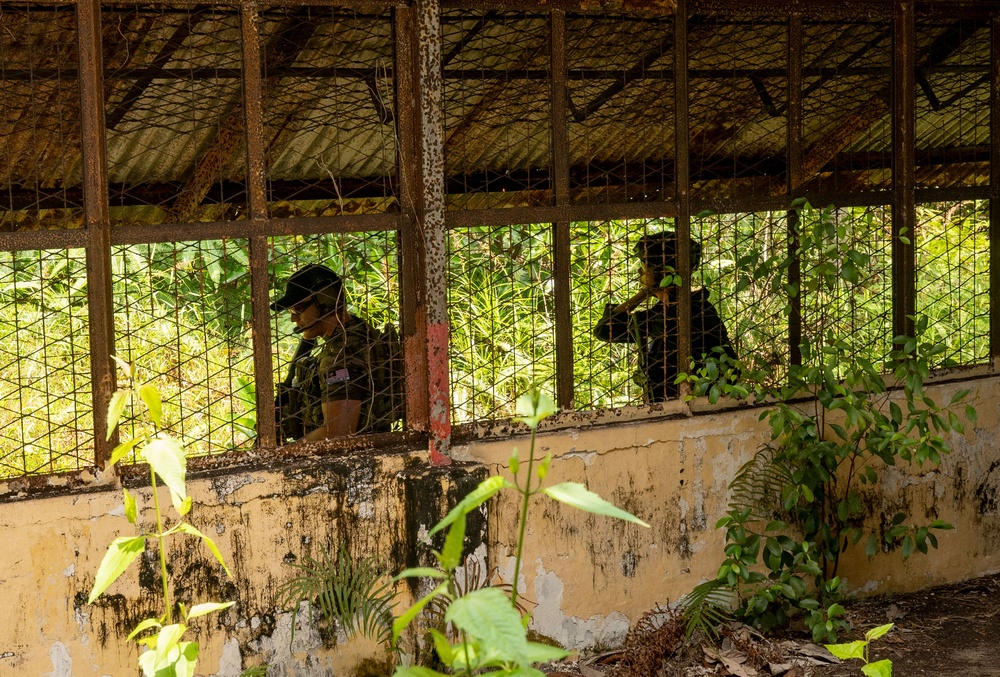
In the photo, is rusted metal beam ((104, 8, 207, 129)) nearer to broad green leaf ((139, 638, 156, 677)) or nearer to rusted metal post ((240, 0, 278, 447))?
rusted metal post ((240, 0, 278, 447))

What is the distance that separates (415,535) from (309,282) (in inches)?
50.2

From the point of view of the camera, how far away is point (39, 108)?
4.50 meters

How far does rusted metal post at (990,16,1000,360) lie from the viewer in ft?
17.0

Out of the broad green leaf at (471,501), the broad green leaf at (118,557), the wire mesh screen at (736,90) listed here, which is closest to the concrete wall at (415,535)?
the wire mesh screen at (736,90)

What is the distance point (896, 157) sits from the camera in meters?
4.98

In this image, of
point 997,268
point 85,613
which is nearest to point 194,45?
point 85,613

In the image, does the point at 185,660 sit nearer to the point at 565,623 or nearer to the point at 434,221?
the point at 434,221

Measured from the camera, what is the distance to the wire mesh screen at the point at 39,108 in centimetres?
391

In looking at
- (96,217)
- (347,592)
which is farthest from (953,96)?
(96,217)

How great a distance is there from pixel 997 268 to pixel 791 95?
1430mm

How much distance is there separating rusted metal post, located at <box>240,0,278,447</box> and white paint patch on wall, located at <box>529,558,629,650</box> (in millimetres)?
1243

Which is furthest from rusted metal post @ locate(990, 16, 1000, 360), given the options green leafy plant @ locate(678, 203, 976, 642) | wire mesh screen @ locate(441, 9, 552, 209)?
wire mesh screen @ locate(441, 9, 552, 209)

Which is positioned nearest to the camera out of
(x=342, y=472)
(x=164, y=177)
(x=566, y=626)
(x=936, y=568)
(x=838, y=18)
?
(x=342, y=472)

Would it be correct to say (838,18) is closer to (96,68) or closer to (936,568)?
(936,568)
